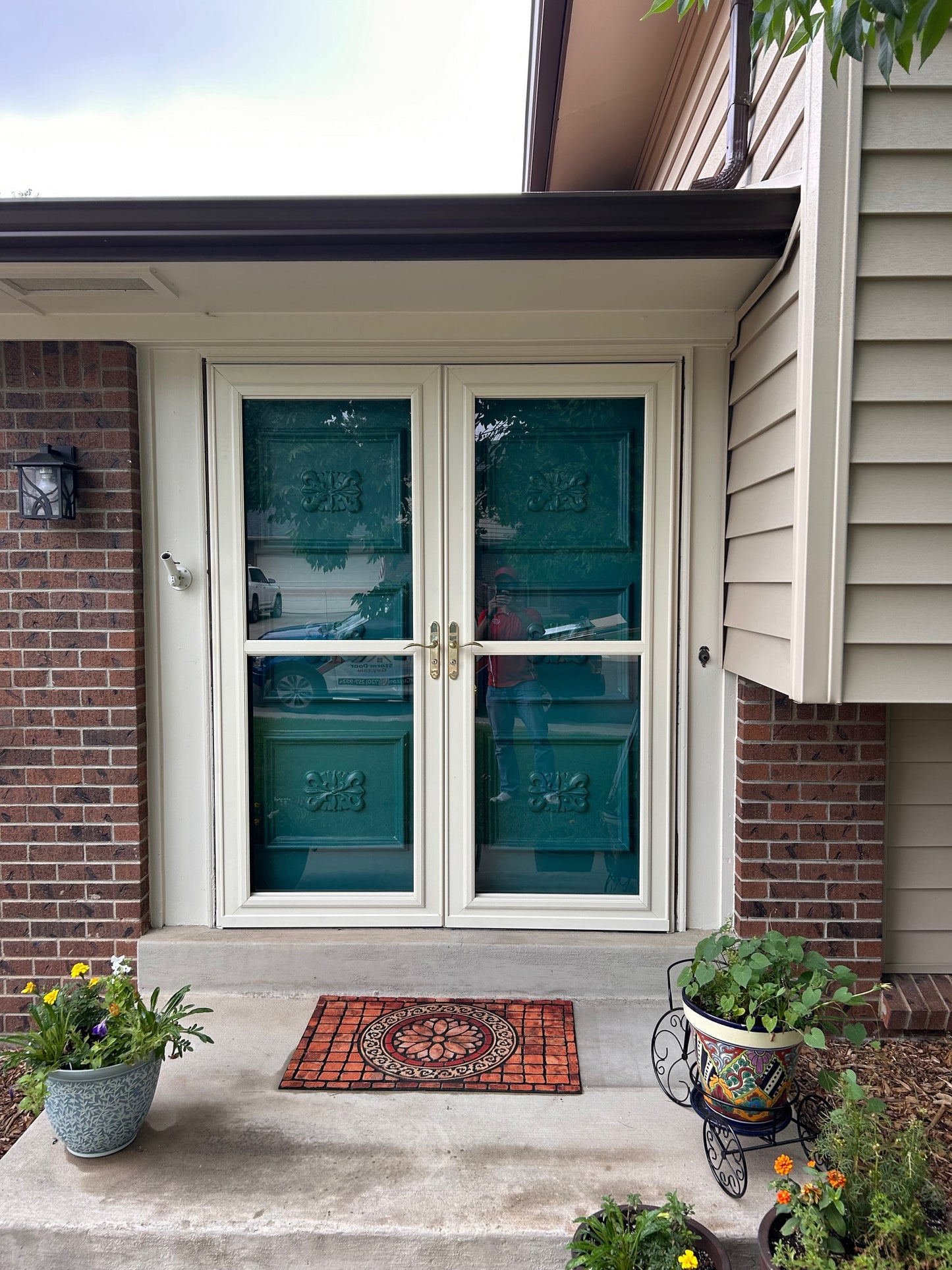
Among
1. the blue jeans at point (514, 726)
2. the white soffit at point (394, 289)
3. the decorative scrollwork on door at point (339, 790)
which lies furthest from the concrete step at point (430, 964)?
the white soffit at point (394, 289)

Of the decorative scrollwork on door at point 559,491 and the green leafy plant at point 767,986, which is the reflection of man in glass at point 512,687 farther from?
the green leafy plant at point 767,986

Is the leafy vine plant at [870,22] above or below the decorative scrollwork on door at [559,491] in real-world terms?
above

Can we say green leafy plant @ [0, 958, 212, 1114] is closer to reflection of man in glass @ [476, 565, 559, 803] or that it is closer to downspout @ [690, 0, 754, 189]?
reflection of man in glass @ [476, 565, 559, 803]

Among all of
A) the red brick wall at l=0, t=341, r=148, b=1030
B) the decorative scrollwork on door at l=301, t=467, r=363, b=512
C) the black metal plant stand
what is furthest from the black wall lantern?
the black metal plant stand

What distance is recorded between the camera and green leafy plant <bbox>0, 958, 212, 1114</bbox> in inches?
79.7

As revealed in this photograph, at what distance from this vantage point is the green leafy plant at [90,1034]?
203cm

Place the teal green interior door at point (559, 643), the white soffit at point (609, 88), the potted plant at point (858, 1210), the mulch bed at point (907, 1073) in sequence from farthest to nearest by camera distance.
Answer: the white soffit at point (609, 88), the teal green interior door at point (559, 643), the mulch bed at point (907, 1073), the potted plant at point (858, 1210)

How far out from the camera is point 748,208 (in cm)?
211

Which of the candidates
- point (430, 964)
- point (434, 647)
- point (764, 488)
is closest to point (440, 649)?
point (434, 647)

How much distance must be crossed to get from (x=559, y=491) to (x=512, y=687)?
2.42ft

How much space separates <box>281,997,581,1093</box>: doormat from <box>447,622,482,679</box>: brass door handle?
1.16 metres

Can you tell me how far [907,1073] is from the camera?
2.46 m

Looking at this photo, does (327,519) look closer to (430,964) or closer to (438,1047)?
(430,964)

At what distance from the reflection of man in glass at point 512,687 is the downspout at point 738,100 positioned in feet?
4.86
